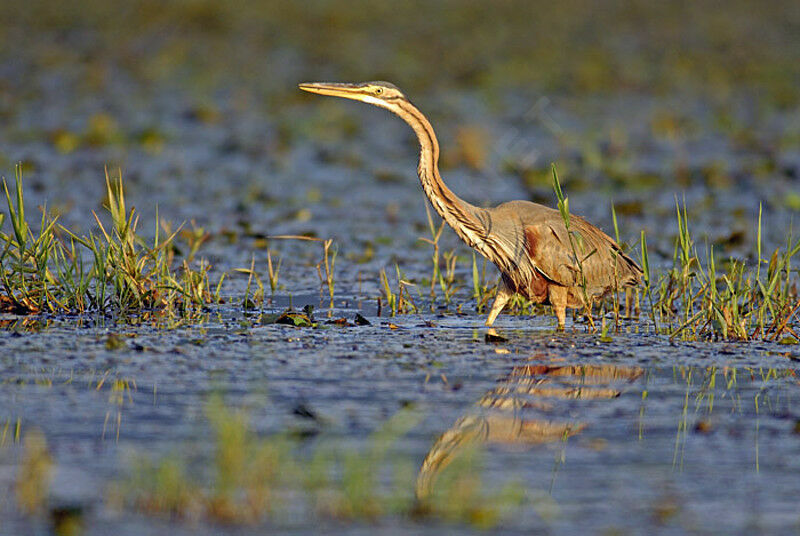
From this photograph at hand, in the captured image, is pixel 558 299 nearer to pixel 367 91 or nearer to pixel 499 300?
pixel 499 300

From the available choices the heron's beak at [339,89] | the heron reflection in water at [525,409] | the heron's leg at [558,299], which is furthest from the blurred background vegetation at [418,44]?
the heron reflection in water at [525,409]

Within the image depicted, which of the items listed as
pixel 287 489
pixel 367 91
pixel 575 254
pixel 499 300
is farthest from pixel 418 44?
pixel 287 489

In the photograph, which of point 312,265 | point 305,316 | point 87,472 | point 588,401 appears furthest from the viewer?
point 312,265

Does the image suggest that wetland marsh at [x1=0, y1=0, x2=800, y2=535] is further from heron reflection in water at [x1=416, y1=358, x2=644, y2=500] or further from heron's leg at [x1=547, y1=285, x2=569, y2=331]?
heron's leg at [x1=547, y1=285, x2=569, y2=331]

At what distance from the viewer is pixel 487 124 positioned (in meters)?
17.4

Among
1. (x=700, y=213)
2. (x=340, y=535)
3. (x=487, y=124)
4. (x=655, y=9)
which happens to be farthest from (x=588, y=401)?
(x=655, y=9)

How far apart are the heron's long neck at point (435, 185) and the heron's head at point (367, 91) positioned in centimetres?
6

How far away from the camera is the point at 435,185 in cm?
798

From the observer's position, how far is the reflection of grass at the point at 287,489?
14.3ft

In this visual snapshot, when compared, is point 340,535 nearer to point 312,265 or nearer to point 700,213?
point 312,265

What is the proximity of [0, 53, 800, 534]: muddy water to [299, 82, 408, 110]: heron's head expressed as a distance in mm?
1355

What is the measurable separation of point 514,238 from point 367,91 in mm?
1254

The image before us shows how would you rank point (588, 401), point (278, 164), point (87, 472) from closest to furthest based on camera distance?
point (87, 472) → point (588, 401) → point (278, 164)

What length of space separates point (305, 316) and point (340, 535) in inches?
153
